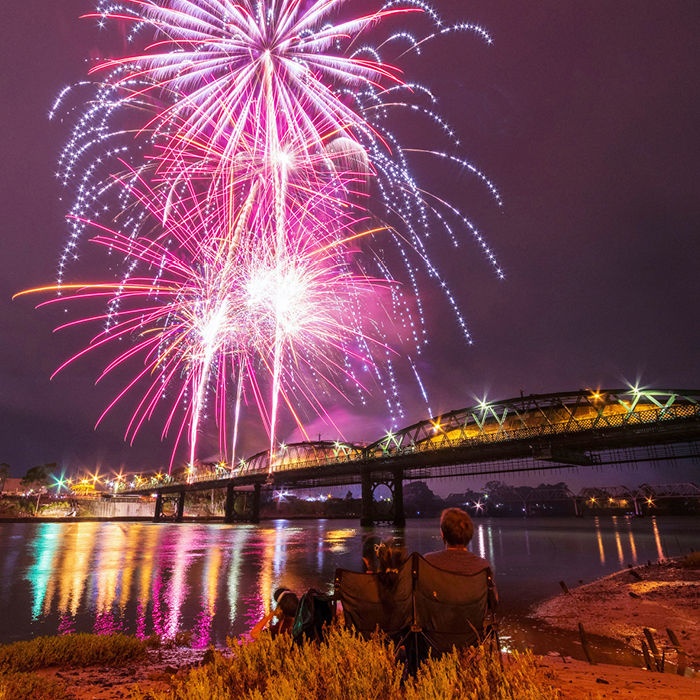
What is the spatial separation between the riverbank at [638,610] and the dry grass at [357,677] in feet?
25.0

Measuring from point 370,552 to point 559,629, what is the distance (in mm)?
9969

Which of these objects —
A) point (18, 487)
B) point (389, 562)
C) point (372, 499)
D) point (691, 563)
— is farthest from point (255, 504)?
point (389, 562)

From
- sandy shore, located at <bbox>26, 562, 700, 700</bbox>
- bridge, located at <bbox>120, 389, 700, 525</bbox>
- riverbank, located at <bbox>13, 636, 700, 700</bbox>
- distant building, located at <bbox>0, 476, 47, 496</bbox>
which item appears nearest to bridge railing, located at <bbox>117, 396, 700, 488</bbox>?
→ bridge, located at <bbox>120, 389, 700, 525</bbox>

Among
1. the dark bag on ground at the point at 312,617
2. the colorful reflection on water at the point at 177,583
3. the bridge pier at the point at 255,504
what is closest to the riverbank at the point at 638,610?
the colorful reflection on water at the point at 177,583

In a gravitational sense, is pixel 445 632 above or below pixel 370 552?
below

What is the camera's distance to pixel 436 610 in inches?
175

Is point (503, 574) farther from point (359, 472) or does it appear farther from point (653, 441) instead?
point (359, 472)

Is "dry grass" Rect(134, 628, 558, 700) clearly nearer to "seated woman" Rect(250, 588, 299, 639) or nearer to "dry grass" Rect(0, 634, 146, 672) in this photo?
"seated woman" Rect(250, 588, 299, 639)

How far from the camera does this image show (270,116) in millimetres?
20766

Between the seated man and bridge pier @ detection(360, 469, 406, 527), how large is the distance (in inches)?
3089

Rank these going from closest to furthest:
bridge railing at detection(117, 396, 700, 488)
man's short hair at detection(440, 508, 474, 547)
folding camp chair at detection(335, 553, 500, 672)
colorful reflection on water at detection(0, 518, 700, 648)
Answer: folding camp chair at detection(335, 553, 500, 672) < man's short hair at detection(440, 508, 474, 547) < colorful reflection on water at detection(0, 518, 700, 648) < bridge railing at detection(117, 396, 700, 488)

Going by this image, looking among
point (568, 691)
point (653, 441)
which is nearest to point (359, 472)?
point (653, 441)

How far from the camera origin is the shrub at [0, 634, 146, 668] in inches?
288


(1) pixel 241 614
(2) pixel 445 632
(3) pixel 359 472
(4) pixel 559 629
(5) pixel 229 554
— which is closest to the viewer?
(2) pixel 445 632
